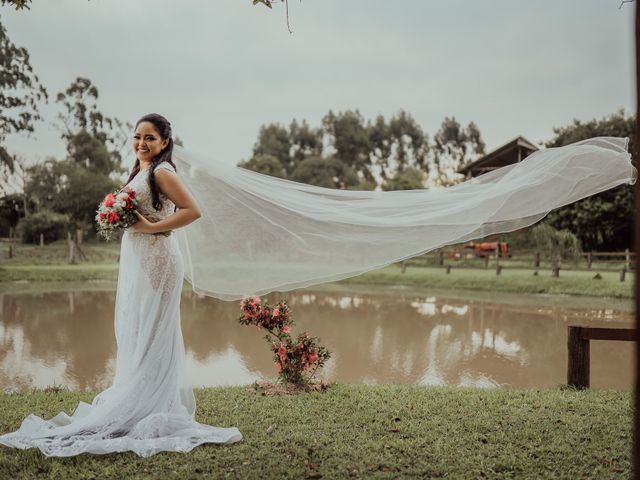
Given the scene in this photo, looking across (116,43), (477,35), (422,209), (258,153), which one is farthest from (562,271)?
(258,153)

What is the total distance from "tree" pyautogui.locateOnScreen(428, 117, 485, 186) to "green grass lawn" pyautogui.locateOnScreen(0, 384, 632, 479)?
4236 centimetres

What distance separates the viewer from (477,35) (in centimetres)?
3003

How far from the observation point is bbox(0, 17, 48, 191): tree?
24.2 meters

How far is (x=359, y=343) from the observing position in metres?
11.3

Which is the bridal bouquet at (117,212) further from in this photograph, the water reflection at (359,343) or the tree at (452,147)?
the tree at (452,147)

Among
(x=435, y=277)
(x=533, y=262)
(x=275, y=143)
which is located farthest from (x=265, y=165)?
(x=533, y=262)

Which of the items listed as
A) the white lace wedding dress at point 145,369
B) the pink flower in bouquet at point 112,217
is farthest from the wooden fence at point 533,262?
the pink flower in bouquet at point 112,217

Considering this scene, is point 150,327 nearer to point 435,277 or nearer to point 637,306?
point 637,306

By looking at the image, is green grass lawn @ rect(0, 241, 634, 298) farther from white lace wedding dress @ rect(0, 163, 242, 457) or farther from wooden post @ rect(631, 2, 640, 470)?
wooden post @ rect(631, 2, 640, 470)

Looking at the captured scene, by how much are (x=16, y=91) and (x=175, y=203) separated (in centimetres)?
2458

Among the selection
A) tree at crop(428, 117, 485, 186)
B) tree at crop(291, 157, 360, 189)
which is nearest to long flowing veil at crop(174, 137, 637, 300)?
tree at crop(291, 157, 360, 189)

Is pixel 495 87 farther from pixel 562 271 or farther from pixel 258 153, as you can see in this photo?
pixel 258 153

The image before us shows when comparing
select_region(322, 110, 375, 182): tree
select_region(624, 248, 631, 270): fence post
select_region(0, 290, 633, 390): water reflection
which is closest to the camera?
select_region(0, 290, 633, 390): water reflection

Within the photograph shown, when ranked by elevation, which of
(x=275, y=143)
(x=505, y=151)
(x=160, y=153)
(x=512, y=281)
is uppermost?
(x=275, y=143)
